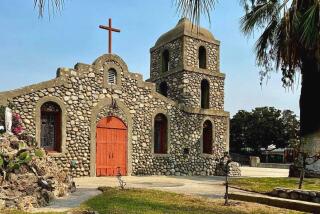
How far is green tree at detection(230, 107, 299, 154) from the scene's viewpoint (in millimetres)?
44031

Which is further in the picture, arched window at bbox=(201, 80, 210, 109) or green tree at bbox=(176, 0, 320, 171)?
arched window at bbox=(201, 80, 210, 109)

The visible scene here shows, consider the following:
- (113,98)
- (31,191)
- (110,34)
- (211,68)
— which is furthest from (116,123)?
(31,191)

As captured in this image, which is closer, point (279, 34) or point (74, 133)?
point (279, 34)

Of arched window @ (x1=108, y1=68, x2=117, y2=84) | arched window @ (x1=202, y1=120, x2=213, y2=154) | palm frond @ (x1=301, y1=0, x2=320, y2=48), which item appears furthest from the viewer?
arched window @ (x1=202, y1=120, x2=213, y2=154)

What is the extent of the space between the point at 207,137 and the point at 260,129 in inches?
959

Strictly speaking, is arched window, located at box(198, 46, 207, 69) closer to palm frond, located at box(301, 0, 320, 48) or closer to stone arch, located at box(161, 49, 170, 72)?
stone arch, located at box(161, 49, 170, 72)

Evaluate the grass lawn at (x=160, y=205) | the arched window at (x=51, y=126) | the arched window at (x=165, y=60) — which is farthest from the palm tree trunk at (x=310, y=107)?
the arched window at (x=51, y=126)

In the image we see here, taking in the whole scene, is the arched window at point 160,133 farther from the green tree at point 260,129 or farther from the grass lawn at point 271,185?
the green tree at point 260,129

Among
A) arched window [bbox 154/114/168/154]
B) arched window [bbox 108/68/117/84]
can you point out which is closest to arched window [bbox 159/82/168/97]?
arched window [bbox 154/114/168/154]

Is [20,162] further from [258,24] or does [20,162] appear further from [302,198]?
[258,24]

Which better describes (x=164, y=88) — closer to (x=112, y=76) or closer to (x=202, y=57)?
(x=202, y=57)

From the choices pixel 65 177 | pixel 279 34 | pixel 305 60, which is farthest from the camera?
pixel 305 60

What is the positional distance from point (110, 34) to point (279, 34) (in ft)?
27.8

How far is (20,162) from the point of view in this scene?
935 centimetres
